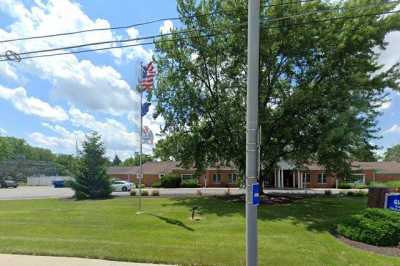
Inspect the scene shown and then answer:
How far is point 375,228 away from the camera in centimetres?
1213

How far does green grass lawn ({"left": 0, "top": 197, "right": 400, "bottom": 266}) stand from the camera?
10.4 meters

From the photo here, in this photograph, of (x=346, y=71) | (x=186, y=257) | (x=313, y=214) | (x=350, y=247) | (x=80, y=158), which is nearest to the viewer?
(x=186, y=257)

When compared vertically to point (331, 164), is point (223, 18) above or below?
above

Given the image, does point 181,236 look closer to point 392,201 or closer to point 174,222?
point 174,222

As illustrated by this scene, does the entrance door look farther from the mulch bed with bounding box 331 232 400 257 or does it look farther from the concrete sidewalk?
the concrete sidewalk

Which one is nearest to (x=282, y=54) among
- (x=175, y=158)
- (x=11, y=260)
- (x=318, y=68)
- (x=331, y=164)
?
(x=318, y=68)

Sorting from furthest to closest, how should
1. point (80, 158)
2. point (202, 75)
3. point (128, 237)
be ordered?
point (80, 158) < point (202, 75) < point (128, 237)

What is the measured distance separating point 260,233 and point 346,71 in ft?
43.7

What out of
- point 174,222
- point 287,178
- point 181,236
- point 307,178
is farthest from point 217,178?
point 181,236

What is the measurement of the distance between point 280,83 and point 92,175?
16.9 metres

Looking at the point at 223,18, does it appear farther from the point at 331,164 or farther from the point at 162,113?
the point at 331,164

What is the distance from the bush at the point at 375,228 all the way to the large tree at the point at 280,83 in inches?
322

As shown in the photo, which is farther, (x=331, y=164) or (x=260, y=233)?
(x=331, y=164)

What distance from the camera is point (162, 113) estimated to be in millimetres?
26938
